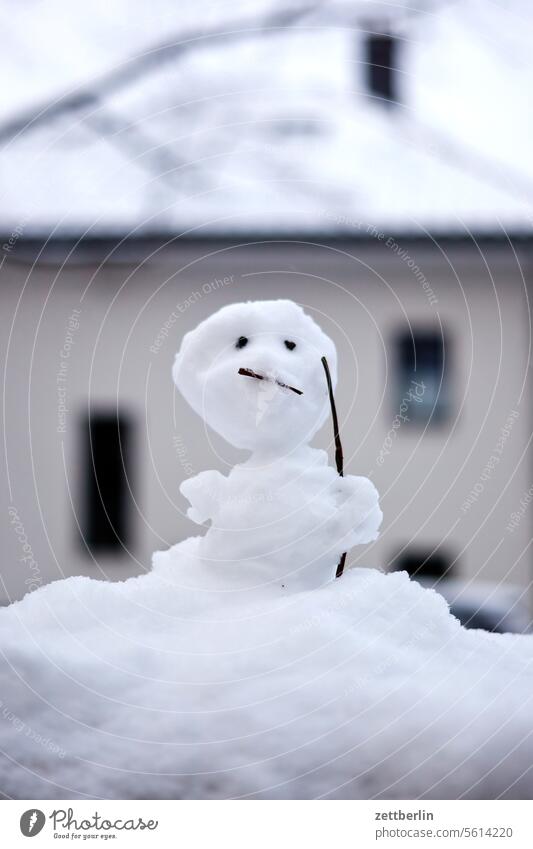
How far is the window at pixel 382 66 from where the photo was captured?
82 cm

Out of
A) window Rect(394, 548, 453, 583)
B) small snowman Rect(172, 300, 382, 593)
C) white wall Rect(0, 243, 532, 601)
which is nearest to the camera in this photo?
small snowman Rect(172, 300, 382, 593)

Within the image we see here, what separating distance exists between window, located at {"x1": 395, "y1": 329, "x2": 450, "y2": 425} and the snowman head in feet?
3.24

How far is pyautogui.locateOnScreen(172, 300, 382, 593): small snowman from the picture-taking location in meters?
0.58

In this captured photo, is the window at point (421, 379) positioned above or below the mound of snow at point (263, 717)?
above

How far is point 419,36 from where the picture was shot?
83cm

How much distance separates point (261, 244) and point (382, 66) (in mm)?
410

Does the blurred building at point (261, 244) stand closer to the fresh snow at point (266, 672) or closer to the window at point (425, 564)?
the window at point (425, 564)

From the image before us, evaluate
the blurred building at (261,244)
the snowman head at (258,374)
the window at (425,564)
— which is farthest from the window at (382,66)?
the window at (425,564)

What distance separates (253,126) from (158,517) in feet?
2.80

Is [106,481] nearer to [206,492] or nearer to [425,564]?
[425,564]

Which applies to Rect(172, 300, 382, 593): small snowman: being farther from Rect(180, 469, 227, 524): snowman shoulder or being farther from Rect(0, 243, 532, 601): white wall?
Rect(0, 243, 532, 601): white wall

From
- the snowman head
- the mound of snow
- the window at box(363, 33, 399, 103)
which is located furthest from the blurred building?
the mound of snow

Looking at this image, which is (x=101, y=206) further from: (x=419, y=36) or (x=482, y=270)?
(x=482, y=270)
